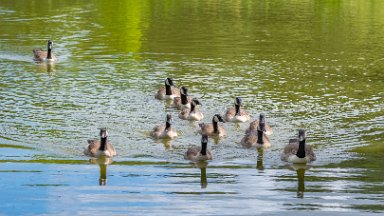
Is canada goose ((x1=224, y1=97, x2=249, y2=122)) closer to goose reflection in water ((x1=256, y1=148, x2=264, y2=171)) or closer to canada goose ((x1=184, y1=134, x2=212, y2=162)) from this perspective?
goose reflection in water ((x1=256, y1=148, x2=264, y2=171))

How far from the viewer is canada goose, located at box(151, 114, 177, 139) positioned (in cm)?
2526

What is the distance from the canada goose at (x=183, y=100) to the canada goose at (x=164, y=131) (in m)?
4.42

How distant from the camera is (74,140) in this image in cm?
2500

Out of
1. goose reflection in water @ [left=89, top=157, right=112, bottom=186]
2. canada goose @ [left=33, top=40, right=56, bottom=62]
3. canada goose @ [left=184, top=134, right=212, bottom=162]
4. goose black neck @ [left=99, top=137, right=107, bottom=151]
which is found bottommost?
goose reflection in water @ [left=89, top=157, right=112, bottom=186]

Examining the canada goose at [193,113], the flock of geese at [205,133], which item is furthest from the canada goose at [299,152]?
the canada goose at [193,113]

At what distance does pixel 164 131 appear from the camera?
25312 millimetres

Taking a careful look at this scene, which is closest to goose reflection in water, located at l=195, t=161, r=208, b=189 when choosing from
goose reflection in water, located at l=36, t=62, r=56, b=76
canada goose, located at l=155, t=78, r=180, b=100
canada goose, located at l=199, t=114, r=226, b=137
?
canada goose, located at l=199, t=114, r=226, b=137

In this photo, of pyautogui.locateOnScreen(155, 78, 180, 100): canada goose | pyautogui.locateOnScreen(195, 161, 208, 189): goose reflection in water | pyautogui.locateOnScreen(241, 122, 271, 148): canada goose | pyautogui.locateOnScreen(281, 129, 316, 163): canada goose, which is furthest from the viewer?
pyautogui.locateOnScreen(155, 78, 180, 100): canada goose

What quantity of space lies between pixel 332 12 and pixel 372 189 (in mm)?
45028

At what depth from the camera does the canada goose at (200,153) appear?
22.8 meters

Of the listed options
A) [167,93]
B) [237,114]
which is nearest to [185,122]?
[237,114]

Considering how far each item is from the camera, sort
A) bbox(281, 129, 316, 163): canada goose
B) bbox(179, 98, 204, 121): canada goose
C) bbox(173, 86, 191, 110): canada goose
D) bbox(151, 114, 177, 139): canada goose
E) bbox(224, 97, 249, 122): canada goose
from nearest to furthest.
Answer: bbox(281, 129, 316, 163): canada goose, bbox(151, 114, 177, 139): canada goose, bbox(224, 97, 249, 122): canada goose, bbox(179, 98, 204, 121): canada goose, bbox(173, 86, 191, 110): canada goose

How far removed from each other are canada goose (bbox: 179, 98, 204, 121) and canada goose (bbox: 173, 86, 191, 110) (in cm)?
137

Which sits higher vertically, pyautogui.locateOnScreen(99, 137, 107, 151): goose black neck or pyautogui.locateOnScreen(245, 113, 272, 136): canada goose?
pyautogui.locateOnScreen(99, 137, 107, 151): goose black neck
